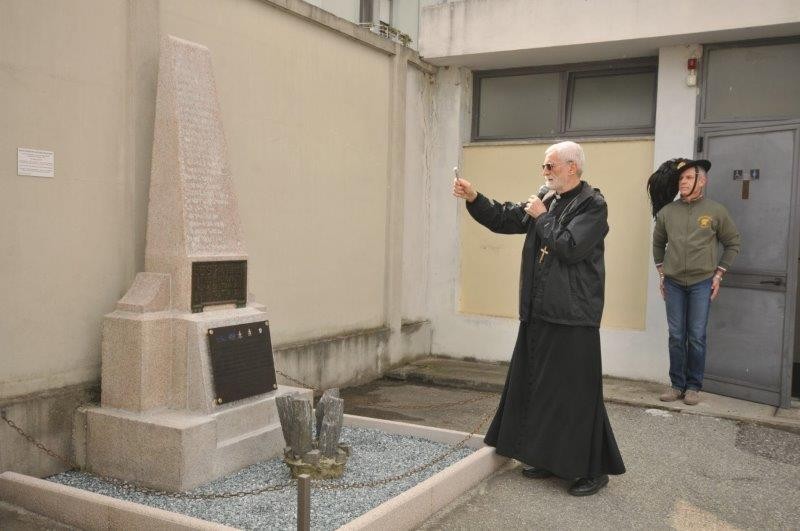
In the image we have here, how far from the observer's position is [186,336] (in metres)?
4.86

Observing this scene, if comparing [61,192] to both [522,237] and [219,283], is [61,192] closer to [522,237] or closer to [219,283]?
[219,283]

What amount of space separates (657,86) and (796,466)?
426 centimetres

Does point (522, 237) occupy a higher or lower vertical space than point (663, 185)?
lower

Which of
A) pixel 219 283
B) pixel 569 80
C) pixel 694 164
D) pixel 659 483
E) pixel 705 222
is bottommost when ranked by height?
pixel 659 483

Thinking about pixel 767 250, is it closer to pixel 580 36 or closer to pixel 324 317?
pixel 580 36

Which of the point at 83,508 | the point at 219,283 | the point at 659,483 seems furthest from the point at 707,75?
the point at 83,508

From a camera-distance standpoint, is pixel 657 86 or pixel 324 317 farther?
pixel 657 86

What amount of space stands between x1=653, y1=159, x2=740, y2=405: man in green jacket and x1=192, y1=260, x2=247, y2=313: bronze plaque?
13.0 feet

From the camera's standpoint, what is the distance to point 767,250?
7195 millimetres

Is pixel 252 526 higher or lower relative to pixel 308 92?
lower

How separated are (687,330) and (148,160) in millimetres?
4922

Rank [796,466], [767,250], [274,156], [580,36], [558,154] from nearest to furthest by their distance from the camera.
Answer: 1. [558,154]
2. [796,466]
3. [274,156]
4. [767,250]
5. [580,36]

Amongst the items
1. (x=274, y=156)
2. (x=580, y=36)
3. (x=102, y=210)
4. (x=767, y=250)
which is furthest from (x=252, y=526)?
(x=580, y=36)

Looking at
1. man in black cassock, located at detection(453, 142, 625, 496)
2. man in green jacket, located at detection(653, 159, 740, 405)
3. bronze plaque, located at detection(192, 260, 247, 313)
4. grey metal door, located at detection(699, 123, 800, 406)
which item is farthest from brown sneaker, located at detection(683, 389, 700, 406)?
bronze plaque, located at detection(192, 260, 247, 313)
